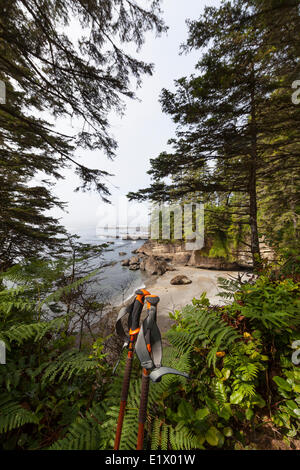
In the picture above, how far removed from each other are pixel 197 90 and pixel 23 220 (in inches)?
229

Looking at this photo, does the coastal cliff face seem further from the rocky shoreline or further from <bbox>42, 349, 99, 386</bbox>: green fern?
<bbox>42, 349, 99, 386</bbox>: green fern

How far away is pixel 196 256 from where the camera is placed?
16.0 metres

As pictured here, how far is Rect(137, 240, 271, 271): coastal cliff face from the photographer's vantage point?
13958 mm

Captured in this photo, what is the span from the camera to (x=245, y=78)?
3715 mm

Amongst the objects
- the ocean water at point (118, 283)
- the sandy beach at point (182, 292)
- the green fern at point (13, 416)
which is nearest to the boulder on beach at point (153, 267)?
the ocean water at point (118, 283)

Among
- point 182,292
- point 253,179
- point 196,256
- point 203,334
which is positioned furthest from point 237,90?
point 196,256

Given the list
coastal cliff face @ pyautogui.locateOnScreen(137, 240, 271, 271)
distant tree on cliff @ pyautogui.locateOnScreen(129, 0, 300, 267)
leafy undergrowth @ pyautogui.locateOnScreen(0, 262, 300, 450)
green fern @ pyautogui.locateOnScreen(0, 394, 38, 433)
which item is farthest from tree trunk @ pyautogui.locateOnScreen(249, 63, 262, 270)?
coastal cliff face @ pyautogui.locateOnScreen(137, 240, 271, 271)

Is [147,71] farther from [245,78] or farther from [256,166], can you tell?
[256,166]

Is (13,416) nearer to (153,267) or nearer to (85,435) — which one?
(85,435)

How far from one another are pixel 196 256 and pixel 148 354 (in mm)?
16011

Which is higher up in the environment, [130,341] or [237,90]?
[237,90]

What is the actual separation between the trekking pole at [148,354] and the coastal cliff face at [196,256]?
10.2m

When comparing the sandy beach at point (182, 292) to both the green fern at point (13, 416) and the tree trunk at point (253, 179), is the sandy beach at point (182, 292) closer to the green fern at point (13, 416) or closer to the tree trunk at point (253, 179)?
the tree trunk at point (253, 179)
